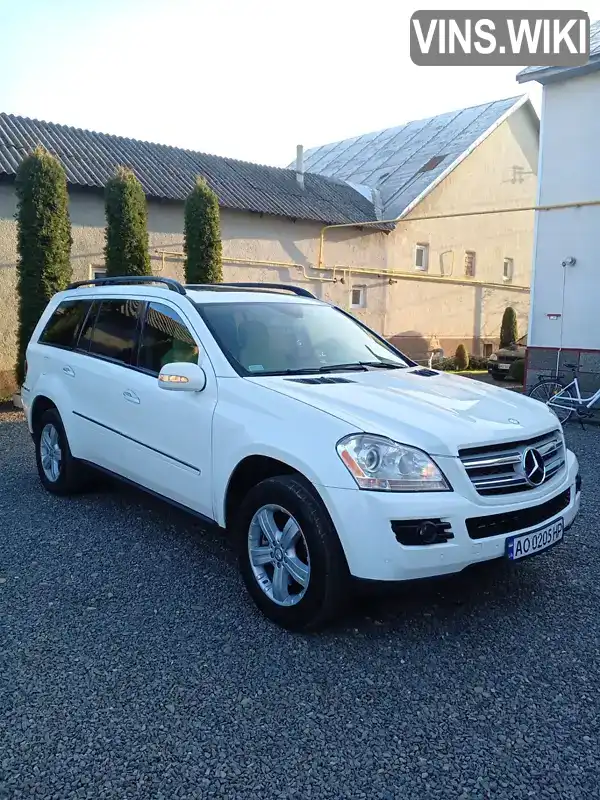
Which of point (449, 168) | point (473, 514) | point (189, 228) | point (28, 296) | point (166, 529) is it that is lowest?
point (166, 529)

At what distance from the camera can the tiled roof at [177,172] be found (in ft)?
49.5

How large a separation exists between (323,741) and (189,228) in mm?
12610

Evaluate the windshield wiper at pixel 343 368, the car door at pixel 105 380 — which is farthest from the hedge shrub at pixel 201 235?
the windshield wiper at pixel 343 368

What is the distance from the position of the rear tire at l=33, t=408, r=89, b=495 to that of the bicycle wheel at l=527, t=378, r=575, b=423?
7.15m

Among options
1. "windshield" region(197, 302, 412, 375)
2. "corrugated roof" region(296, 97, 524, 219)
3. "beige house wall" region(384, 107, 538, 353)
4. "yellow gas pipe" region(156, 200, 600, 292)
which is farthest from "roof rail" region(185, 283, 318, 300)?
"corrugated roof" region(296, 97, 524, 219)

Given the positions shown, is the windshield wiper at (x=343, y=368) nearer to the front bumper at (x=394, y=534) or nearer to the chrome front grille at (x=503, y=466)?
the front bumper at (x=394, y=534)

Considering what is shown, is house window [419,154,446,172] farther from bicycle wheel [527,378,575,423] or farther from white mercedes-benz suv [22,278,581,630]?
white mercedes-benz suv [22,278,581,630]

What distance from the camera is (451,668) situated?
3.18m

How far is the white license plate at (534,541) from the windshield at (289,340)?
1584mm

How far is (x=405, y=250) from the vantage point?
21328 mm

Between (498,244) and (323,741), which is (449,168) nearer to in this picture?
(498,244)

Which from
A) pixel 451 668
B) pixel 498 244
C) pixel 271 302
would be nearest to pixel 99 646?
pixel 451 668

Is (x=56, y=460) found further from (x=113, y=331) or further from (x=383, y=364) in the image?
(x=383, y=364)

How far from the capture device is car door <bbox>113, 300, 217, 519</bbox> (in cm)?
399
